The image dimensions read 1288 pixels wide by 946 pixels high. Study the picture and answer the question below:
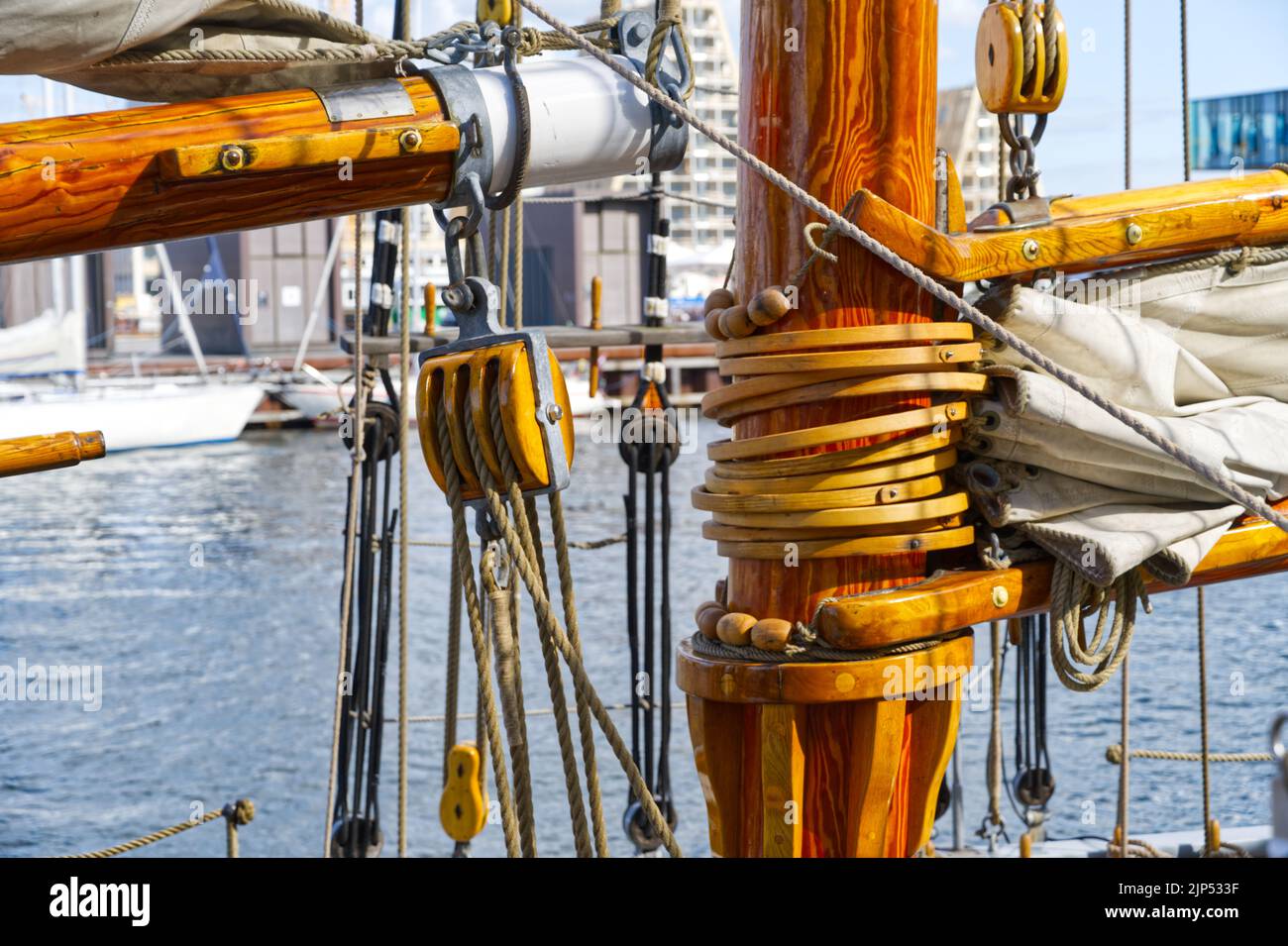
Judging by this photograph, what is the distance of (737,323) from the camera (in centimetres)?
183

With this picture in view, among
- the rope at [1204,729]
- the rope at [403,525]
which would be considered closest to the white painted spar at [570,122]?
the rope at [403,525]

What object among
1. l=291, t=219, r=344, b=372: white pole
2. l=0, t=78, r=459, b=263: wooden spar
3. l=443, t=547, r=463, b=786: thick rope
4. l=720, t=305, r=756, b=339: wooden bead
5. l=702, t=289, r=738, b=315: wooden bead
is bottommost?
l=443, t=547, r=463, b=786: thick rope

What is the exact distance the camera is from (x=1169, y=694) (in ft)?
38.4

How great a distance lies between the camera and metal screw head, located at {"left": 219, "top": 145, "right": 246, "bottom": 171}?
1.41 metres

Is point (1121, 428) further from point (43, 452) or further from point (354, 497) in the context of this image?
point (354, 497)

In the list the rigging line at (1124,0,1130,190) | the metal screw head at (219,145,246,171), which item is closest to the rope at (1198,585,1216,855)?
the rigging line at (1124,0,1130,190)

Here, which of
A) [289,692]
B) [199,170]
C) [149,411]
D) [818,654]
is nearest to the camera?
[199,170]

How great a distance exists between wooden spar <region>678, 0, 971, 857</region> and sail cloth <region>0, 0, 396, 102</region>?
19.9 inches

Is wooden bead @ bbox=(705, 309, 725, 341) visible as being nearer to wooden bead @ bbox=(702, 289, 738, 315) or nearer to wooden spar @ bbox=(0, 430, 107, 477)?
wooden bead @ bbox=(702, 289, 738, 315)

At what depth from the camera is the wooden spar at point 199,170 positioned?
1.35m

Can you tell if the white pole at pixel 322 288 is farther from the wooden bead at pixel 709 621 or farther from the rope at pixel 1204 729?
the wooden bead at pixel 709 621

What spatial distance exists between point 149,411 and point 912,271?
2686 centimetres

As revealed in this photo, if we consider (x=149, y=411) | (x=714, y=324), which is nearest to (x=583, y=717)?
(x=714, y=324)
